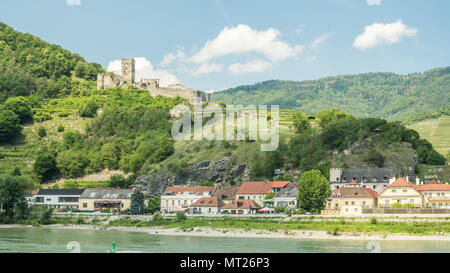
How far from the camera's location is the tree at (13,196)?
6681 centimetres

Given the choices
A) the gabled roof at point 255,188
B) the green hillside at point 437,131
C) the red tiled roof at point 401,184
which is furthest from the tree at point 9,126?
the green hillside at point 437,131

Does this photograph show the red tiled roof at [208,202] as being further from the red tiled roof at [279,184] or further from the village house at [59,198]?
the village house at [59,198]

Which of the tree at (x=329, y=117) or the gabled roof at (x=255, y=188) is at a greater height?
the tree at (x=329, y=117)

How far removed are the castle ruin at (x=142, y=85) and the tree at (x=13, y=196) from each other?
6142cm

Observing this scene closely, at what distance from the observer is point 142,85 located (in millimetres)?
136875

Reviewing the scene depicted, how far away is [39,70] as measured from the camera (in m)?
143

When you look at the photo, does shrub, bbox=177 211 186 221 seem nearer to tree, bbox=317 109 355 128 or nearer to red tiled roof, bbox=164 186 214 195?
red tiled roof, bbox=164 186 214 195

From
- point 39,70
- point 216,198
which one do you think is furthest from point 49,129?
point 216,198

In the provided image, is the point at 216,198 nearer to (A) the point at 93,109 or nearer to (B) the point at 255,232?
(B) the point at 255,232

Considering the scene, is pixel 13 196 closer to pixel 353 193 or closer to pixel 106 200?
pixel 106 200

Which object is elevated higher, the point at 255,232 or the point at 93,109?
the point at 93,109

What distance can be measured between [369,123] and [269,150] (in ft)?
51.3

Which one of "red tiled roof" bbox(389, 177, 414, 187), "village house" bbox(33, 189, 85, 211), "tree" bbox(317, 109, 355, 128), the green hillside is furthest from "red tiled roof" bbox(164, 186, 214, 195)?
the green hillside

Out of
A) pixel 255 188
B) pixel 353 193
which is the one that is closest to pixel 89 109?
pixel 255 188
